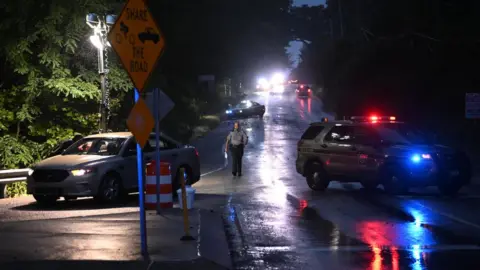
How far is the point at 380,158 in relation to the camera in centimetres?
1745

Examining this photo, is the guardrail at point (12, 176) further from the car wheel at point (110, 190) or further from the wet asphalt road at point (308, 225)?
the car wheel at point (110, 190)

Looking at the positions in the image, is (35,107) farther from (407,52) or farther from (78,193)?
(407,52)

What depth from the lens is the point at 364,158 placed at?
17.9m

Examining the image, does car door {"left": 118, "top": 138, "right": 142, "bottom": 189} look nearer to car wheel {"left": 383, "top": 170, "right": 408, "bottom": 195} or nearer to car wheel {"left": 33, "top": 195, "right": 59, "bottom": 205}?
car wheel {"left": 33, "top": 195, "right": 59, "bottom": 205}

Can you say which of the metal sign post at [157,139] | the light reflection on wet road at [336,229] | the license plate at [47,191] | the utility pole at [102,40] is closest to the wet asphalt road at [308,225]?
the light reflection on wet road at [336,229]

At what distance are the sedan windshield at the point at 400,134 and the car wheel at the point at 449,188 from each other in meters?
1.18

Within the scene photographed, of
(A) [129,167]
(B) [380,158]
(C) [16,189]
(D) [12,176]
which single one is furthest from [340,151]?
(C) [16,189]

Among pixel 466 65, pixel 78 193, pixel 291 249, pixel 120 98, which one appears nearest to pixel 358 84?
pixel 466 65

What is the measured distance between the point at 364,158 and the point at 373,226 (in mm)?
5301

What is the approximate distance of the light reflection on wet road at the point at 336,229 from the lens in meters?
9.80

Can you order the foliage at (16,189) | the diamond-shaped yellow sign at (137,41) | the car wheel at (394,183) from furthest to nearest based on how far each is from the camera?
the foliage at (16,189), the car wheel at (394,183), the diamond-shaped yellow sign at (137,41)

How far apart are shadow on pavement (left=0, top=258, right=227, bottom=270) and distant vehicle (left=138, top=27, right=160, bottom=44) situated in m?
2.98

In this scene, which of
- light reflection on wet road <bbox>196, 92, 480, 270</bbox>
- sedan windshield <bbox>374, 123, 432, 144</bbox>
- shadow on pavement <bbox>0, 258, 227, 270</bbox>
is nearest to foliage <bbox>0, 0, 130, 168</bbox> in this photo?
light reflection on wet road <bbox>196, 92, 480, 270</bbox>

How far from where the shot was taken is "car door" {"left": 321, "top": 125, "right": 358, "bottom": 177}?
18.2 metres
